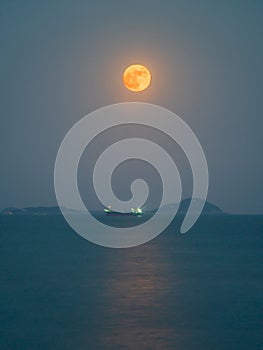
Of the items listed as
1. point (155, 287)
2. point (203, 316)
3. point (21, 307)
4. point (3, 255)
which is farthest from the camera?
point (3, 255)

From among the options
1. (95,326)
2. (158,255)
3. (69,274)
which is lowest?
(158,255)

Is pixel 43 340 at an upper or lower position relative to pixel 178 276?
upper

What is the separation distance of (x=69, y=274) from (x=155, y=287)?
905cm

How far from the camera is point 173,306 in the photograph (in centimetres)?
3033

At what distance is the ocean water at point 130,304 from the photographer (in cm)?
2342

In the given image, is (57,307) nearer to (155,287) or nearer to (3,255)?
(155,287)

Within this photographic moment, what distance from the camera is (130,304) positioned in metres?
31.1

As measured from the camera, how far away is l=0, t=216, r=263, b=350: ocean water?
2342cm

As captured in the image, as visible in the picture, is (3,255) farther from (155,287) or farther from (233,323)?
(233,323)

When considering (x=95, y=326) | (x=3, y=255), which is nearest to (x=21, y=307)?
(x=95, y=326)

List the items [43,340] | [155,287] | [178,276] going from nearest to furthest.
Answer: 1. [43,340]
2. [155,287]
3. [178,276]

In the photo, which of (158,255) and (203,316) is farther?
(158,255)

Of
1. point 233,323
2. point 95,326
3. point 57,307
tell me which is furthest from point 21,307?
point 233,323

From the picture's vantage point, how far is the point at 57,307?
29938 millimetres
